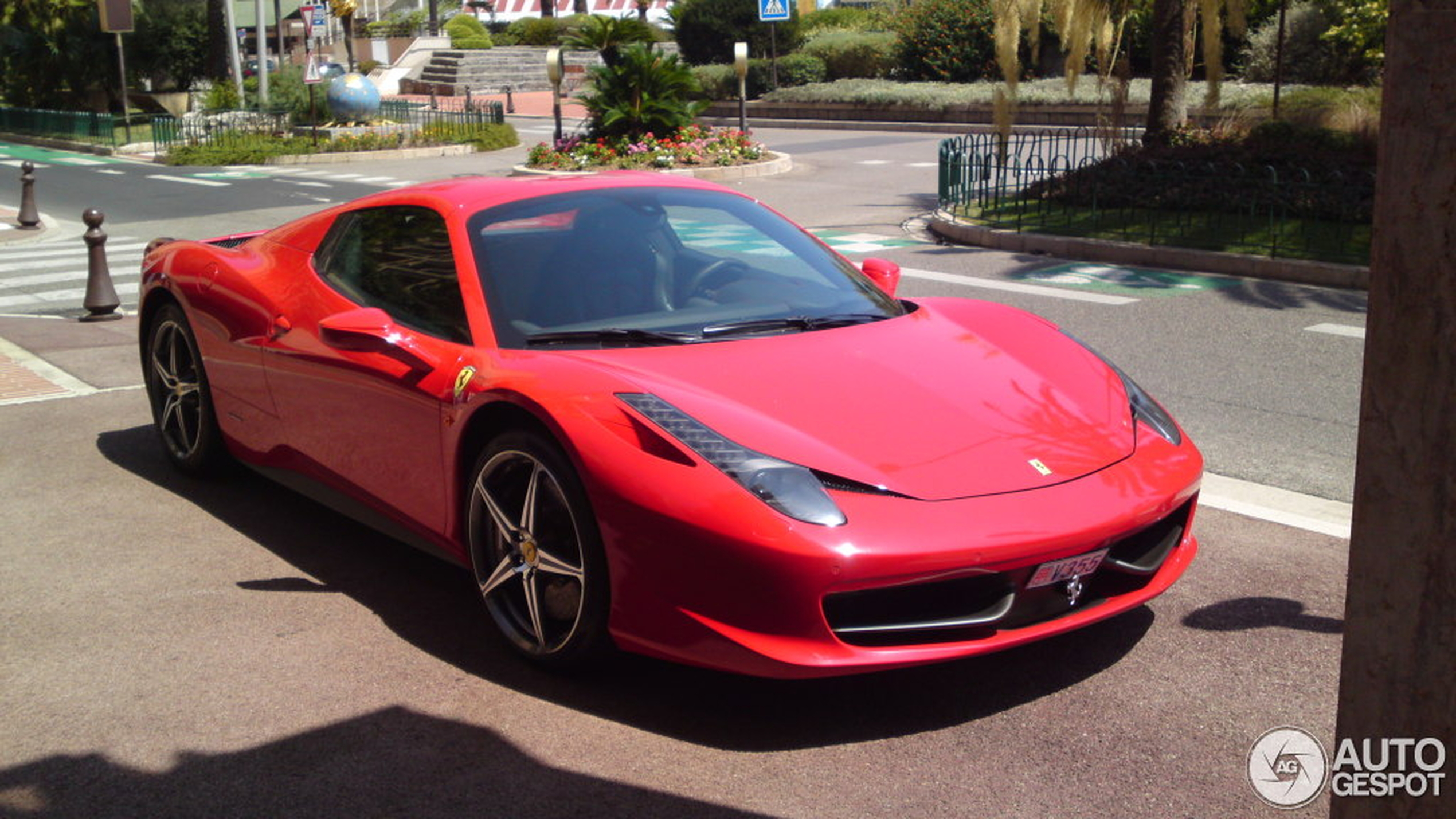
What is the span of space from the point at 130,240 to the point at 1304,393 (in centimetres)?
1458

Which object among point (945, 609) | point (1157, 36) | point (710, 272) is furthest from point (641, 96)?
point (945, 609)

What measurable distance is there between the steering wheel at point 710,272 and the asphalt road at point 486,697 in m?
1.29

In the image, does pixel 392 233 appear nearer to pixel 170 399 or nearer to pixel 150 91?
pixel 170 399

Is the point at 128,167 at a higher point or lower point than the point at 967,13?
lower

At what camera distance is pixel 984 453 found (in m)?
3.89

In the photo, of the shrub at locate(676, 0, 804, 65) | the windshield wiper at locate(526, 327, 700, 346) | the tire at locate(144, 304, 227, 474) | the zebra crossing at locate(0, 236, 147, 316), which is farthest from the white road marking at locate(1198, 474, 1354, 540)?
the shrub at locate(676, 0, 804, 65)

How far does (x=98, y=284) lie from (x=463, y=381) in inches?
313

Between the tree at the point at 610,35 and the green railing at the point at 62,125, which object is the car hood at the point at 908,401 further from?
the green railing at the point at 62,125

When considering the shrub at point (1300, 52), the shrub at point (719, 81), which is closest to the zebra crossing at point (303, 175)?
the shrub at point (719, 81)

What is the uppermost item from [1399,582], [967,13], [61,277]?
[967,13]

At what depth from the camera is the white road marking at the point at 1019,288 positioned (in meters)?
11.5

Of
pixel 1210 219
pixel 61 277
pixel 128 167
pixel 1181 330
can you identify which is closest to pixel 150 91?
pixel 128 167

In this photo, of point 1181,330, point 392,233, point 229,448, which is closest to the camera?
point 392,233

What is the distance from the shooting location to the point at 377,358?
4.78 m
